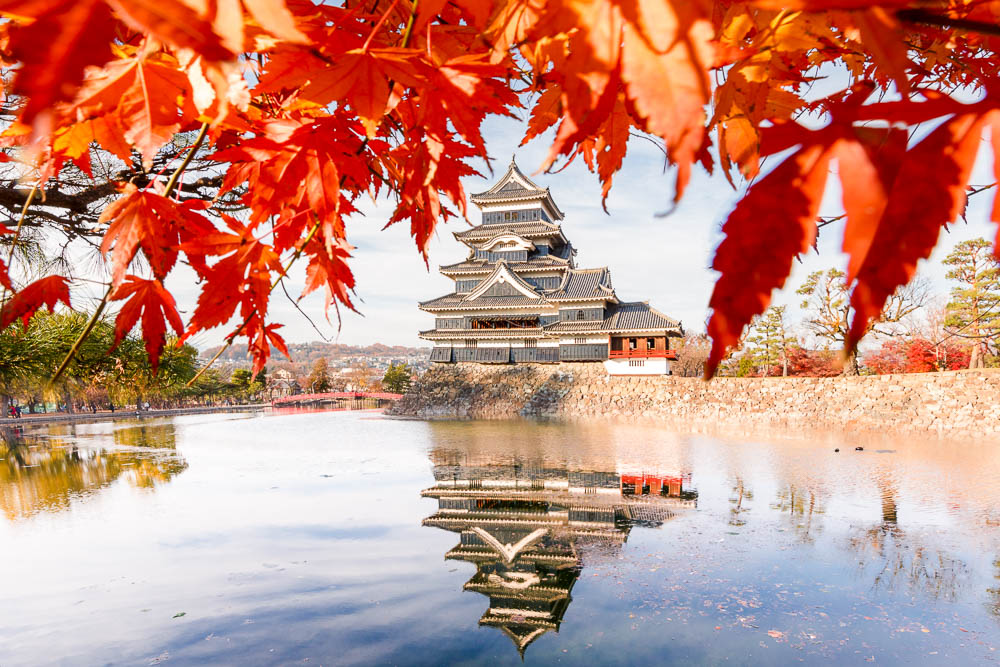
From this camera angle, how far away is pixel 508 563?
13.5ft

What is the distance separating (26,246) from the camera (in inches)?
105

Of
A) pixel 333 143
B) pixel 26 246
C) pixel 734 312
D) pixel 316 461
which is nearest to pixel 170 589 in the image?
pixel 26 246

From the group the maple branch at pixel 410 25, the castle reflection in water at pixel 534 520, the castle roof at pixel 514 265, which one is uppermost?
the castle roof at pixel 514 265

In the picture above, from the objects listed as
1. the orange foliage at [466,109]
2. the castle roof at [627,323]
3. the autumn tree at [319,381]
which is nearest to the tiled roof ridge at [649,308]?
the castle roof at [627,323]

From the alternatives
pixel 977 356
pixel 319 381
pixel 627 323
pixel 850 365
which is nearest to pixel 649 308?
pixel 627 323

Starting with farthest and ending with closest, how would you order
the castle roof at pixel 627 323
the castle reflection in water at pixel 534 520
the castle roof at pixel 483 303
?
the castle roof at pixel 483 303, the castle roof at pixel 627 323, the castle reflection in water at pixel 534 520

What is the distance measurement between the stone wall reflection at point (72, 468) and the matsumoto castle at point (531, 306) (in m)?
9.55

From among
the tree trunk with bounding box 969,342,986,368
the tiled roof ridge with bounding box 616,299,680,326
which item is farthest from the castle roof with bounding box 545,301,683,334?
the tree trunk with bounding box 969,342,986,368

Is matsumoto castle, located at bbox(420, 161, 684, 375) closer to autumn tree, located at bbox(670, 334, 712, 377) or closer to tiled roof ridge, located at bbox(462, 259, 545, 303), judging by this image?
tiled roof ridge, located at bbox(462, 259, 545, 303)

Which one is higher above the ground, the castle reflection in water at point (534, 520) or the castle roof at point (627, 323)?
the castle roof at point (627, 323)

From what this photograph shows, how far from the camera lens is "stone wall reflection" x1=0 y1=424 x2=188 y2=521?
6041 millimetres

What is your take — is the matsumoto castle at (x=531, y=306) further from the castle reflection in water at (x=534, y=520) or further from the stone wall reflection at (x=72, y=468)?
the stone wall reflection at (x=72, y=468)

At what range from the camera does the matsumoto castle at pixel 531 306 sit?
16297 millimetres

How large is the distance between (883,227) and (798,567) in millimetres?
4341
